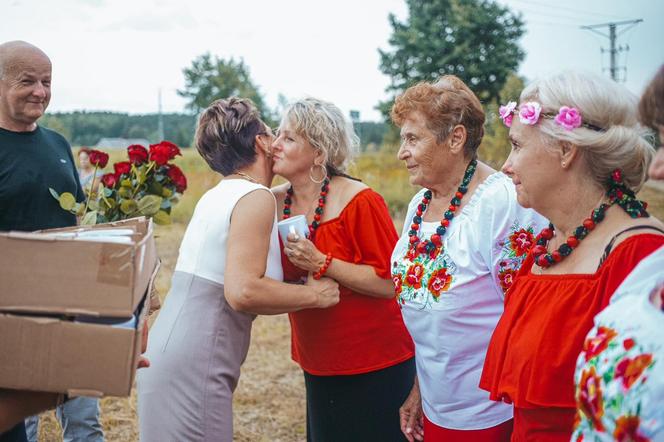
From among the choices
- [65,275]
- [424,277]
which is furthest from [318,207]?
[65,275]

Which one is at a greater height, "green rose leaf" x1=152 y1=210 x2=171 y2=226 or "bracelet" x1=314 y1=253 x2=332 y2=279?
"green rose leaf" x1=152 y1=210 x2=171 y2=226

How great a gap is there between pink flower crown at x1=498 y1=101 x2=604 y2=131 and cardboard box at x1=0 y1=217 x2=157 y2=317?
1172mm

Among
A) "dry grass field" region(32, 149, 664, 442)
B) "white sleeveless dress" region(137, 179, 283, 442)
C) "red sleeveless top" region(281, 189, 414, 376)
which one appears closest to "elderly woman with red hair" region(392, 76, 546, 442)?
"red sleeveless top" region(281, 189, 414, 376)

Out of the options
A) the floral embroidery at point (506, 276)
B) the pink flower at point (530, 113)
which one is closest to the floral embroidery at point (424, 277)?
the floral embroidery at point (506, 276)

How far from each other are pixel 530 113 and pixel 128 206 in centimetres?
178

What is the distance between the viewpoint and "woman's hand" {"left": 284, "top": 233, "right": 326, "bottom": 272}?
2475 mm

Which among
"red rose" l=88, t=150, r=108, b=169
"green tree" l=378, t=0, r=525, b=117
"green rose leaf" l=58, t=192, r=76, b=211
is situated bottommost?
"green rose leaf" l=58, t=192, r=76, b=211

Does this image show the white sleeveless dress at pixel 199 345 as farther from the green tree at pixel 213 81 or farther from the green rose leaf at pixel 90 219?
the green tree at pixel 213 81

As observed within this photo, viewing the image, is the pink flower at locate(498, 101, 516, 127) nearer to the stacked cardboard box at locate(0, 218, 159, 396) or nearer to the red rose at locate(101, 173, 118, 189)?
the stacked cardboard box at locate(0, 218, 159, 396)

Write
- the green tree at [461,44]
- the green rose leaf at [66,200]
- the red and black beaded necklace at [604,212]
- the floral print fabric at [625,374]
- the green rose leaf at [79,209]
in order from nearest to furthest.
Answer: the floral print fabric at [625,374] < the red and black beaded necklace at [604,212] < the green rose leaf at [66,200] < the green rose leaf at [79,209] < the green tree at [461,44]

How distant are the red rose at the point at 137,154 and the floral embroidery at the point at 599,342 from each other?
2168 mm

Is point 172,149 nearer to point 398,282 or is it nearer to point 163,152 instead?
point 163,152

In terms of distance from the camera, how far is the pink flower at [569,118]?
5.41 ft

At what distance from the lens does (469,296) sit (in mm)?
2162
